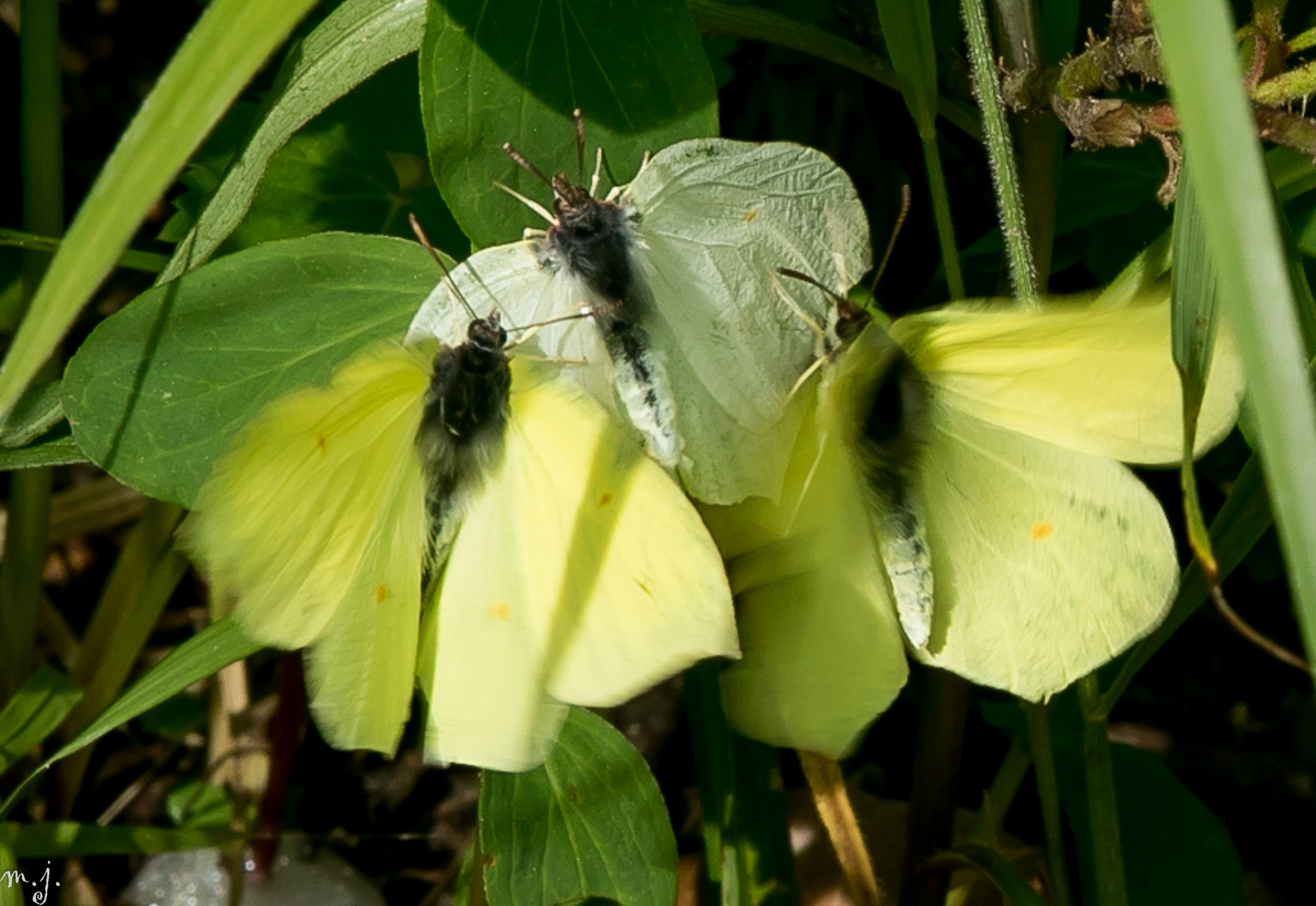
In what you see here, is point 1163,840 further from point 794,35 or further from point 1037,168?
point 794,35

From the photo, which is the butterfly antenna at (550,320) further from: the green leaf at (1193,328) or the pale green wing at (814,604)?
the green leaf at (1193,328)

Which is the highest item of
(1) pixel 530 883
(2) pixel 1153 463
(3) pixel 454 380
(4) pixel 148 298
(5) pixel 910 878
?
(4) pixel 148 298

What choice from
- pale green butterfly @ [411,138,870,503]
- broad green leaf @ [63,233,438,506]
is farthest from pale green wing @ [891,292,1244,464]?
broad green leaf @ [63,233,438,506]

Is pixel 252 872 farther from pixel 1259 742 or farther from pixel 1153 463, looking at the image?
pixel 1259 742

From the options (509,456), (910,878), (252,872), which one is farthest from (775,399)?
(252,872)

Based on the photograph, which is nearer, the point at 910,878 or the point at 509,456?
the point at 509,456

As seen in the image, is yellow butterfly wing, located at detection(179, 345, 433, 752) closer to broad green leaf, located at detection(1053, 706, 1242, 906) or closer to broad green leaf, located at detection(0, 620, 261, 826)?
broad green leaf, located at detection(0, 620, 261, 826)

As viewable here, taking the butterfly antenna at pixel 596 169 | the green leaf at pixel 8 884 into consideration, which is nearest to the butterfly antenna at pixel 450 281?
the butterfly antenna at pixel 596 169

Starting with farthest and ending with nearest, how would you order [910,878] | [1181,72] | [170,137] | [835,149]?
1. [835,149]
2. [910,878]
3. [170,137]
4. [1181,72]
